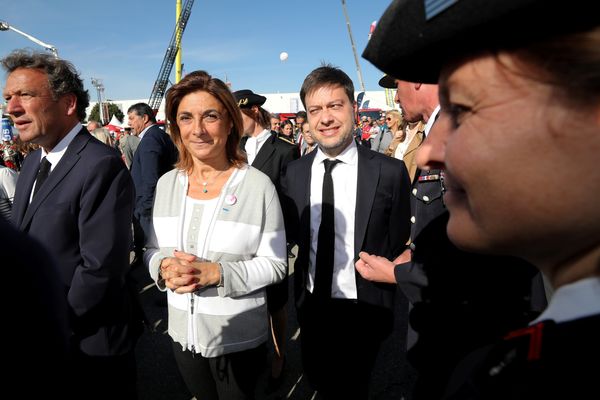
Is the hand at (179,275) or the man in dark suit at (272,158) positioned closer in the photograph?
the hand at (179,275)

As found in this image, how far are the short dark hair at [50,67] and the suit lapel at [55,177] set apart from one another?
389mm

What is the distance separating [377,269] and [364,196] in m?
0.51

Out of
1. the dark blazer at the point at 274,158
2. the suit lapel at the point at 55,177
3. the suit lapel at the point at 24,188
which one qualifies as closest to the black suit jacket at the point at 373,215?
the dark blazer at the point at 274,158

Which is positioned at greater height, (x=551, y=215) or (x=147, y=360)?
(x=551, y=215)

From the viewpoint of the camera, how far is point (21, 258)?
20.6 inches

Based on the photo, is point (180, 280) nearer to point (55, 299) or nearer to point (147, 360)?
point (55, 299)

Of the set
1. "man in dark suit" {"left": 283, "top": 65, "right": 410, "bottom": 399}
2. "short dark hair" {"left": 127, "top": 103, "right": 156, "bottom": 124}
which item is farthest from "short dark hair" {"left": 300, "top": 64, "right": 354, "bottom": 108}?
"short dark hair" {"left": 127, "top": 103, "right": 156, "bottom": 124}

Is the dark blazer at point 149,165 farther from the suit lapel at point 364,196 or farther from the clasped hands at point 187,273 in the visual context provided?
the suit lapel at point 364,196

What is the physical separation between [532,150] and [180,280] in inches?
60.0

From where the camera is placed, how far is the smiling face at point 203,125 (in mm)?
2051

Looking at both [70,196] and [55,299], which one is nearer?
[55,299]

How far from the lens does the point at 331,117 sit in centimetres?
236

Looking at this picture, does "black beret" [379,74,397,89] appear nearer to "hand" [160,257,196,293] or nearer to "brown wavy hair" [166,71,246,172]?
"brown wavy hair" [166,71,246,172]

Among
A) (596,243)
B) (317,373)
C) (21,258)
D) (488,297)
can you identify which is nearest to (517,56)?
(596,243)
